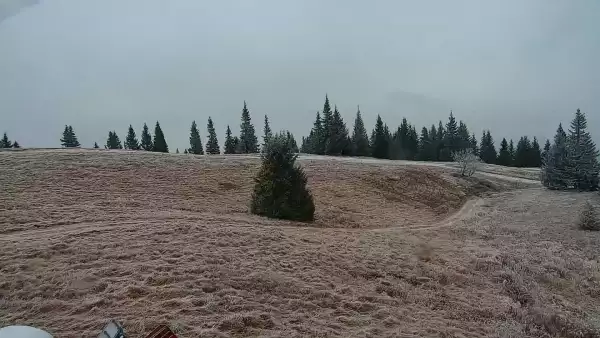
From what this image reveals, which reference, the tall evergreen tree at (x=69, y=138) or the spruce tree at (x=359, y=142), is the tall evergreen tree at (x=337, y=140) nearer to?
the spruce tree at (x=359, y=142)

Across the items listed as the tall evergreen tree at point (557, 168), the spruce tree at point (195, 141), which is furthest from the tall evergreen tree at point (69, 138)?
the tall evergreen tree at point (557, 168)

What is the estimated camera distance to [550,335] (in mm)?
10742

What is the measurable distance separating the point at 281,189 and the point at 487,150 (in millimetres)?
82304

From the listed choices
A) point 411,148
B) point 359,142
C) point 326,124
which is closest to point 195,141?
point 326,124

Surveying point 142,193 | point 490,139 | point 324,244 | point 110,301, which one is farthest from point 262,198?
point 490,139

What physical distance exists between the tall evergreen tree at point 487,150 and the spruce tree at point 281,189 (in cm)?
7971

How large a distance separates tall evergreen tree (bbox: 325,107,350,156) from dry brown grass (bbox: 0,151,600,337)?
38892 mm

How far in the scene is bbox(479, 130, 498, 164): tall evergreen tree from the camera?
90.1 meters

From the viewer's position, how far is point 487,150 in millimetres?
90500

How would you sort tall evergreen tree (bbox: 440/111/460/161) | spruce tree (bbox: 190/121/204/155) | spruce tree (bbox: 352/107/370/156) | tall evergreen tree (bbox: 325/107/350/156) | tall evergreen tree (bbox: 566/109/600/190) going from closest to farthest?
tall evergreen tree (bbox: 566/109/600/190), tall evergreen tree (bbox: 325/107/350/156), spruce tree (bbox: 352/107/370/156), tall evergreen tree (bbox: 440/111/460/161), spruce tree (bbox: 190/121/204/155)

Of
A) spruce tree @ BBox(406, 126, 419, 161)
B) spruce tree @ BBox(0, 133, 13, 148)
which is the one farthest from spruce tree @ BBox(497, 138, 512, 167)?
spruce tree @ BBox(0, 133, 13, 148)

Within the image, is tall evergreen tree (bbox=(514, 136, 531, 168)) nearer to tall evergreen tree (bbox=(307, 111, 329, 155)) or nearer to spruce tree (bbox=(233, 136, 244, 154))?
tall evergreen tree (bbox=(307, 111, 329, 155))

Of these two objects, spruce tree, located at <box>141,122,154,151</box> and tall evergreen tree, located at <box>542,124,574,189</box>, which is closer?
tall evergreen tree, located at <box>542,124,574,189</box>

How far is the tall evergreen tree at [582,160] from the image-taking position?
41594mm
